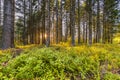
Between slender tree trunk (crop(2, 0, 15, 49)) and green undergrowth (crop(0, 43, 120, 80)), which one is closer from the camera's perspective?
green undergrowth (crop(0, 43, 120, 80))

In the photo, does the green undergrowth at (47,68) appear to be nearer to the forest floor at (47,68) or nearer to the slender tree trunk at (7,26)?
the forest floor at (47,68)

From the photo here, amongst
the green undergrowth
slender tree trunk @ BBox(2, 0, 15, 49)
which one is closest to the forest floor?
the green undergrowth

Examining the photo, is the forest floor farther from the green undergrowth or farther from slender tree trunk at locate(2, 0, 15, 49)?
slender tree trunk at locate(2, 0, 15, 49)

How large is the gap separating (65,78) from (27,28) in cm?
2644

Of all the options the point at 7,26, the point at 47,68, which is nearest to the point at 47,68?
the point at 47,68

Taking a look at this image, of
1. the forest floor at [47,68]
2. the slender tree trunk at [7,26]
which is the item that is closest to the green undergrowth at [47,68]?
the forest floor at [47,68]

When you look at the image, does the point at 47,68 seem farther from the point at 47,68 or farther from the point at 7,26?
the point at 7,26

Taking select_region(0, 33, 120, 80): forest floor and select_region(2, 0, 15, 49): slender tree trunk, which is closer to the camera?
select_region(0, 33, 120, 80): forest floor

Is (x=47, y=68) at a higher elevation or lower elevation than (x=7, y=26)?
lower

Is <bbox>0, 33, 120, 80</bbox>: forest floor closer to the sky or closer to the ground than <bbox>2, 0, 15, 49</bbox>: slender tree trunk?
closer to the ground

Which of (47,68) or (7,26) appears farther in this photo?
(7,26)

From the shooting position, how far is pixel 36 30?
107ft

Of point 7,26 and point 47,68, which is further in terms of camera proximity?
point 7,26

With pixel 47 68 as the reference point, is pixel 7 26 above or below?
above
